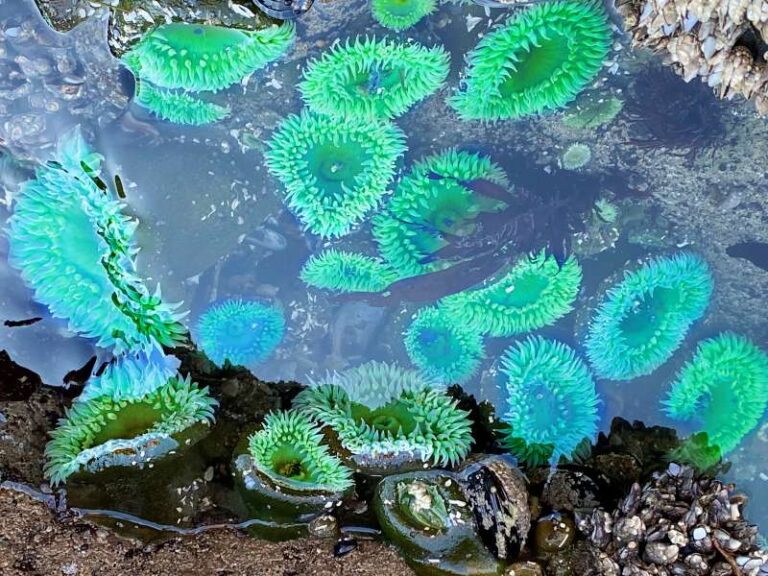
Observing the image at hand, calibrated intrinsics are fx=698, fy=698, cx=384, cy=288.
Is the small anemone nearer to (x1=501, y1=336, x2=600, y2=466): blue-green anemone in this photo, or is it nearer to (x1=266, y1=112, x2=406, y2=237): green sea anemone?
(x1=266, y1=112, x2=406, y2=237): green sea anemone

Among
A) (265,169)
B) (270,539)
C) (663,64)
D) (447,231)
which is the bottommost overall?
(270,539)

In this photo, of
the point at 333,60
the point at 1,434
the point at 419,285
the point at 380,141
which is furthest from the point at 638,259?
the point at 1,434

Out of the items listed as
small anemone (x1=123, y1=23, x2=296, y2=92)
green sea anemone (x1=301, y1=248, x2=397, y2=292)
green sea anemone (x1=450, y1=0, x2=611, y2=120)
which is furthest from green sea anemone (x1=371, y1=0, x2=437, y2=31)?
green sea anemone (x1=301, y1=248, x2=397, y2=292)

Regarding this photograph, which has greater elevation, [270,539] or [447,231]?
[447,231]

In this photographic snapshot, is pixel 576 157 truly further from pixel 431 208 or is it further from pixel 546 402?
pixel 546 402

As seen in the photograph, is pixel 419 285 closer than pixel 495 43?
No

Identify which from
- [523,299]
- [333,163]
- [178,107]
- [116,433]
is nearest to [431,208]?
[333,163]

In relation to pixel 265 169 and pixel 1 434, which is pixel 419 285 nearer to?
pixel 265 169
